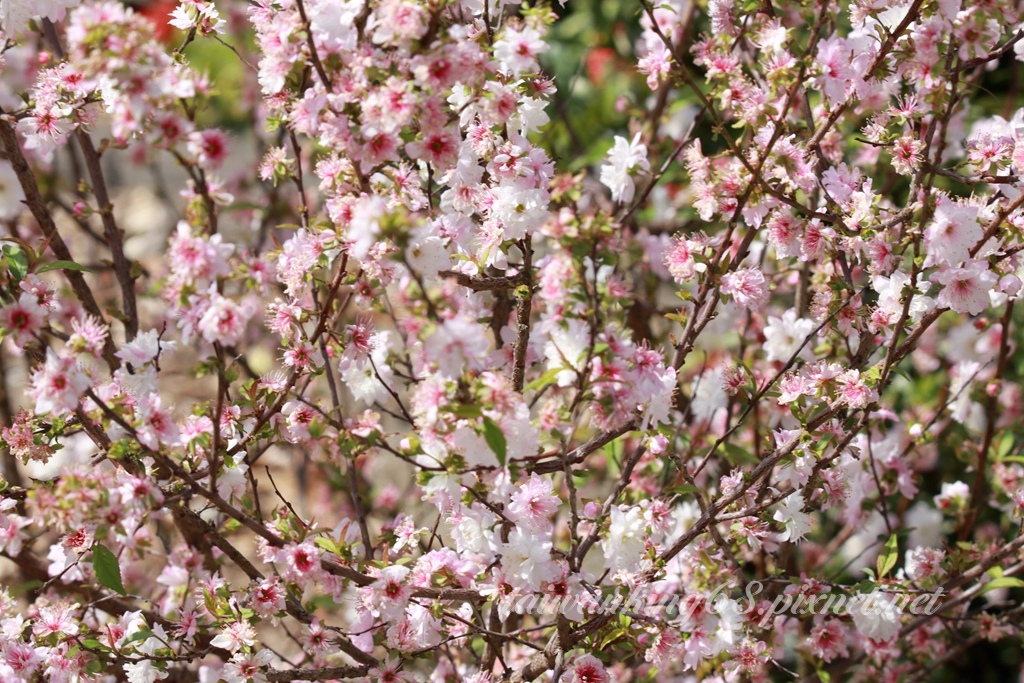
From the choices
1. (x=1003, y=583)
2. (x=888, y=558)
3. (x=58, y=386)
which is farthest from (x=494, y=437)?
(x=1003, y=583)

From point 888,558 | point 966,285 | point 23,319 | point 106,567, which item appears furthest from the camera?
point 888,558

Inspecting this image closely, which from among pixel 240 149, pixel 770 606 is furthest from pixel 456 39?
pixel 240 149

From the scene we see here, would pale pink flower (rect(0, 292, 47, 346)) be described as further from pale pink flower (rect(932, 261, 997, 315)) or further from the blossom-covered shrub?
pale pink flower (rect(932, 261, 997, 315))

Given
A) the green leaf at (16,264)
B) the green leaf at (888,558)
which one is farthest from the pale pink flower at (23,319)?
the green leaf at (888,558)

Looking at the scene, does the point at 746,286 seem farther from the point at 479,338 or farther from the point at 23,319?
the point at 23,319

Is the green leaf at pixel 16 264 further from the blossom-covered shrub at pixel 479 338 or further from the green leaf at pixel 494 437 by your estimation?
the green leaf at pixel 494 437

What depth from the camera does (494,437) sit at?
1216 millimetres

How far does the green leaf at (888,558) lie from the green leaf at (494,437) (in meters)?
1.03

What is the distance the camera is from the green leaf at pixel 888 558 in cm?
188

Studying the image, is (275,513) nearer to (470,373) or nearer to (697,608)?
(470,373)

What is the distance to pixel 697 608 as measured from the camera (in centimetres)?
177

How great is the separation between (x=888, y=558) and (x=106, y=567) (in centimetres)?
143

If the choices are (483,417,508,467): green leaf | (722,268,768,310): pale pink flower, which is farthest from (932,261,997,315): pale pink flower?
(483,417,508,467): green leaf

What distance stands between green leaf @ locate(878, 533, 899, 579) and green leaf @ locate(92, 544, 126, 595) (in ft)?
4.56
